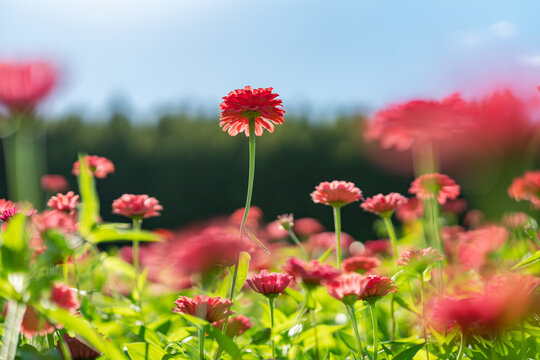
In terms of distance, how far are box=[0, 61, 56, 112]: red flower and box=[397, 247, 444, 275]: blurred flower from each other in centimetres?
55

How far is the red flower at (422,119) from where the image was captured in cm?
66

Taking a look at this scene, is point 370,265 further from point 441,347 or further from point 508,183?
point 508,183

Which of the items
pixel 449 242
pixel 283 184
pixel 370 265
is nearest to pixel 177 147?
pixel 283 184

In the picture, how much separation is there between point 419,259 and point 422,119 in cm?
21

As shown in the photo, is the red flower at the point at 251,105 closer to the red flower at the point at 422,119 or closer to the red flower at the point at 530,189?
the red flower at the point at 422,119

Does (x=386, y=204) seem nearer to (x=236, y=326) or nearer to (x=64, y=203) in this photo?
(x=236, y=326)

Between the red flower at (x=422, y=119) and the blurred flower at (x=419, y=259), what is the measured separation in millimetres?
170

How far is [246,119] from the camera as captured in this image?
0.80 metres

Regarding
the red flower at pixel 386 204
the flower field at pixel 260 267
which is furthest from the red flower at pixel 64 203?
the red flower at pixel 386 204

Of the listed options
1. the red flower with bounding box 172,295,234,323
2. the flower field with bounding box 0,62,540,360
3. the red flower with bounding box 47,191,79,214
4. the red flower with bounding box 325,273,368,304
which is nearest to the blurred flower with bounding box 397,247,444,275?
the flower field with bounding box 0,62,540,360

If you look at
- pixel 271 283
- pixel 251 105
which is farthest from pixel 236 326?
pixel 251 105

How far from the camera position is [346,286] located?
0.64 meters

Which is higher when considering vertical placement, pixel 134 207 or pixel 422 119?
pixel 422 119

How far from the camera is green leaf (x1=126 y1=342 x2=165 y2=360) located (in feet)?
2.22
